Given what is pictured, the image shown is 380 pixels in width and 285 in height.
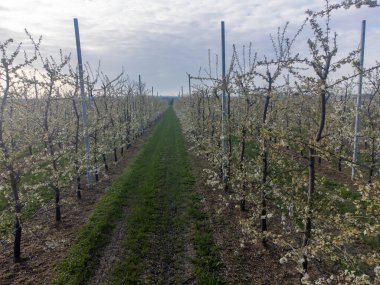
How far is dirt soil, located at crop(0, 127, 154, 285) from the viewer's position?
845 centimetres

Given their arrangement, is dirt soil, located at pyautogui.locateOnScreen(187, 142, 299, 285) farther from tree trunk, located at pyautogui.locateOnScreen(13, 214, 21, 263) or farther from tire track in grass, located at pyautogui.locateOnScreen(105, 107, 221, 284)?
tree trunk, located at pyautogui.locateOnScreen(13, 214, 21, 263)

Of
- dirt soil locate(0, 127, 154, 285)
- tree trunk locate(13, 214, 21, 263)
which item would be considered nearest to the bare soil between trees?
dirt soil locate(0, 127, 154, 285)

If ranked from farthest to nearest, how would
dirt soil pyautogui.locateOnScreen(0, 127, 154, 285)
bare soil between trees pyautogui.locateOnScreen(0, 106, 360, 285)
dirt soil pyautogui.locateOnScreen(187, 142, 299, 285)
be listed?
1. dirt soil pyautogui.locateOnScreen(0, 127, 154, 285)
2. bare soil between trees pyautogui.locateOnScreen(0, 106, 360, 285)
3. dirt soil pyautogui.locateOnScreen(187, 142, 299, 285)

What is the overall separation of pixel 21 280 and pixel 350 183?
15.5m

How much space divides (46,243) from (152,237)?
3.34m

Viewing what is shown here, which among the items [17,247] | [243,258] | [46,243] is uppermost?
[46,243]

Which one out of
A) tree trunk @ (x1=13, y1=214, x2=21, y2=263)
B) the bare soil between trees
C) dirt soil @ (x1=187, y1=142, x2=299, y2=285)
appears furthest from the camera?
tree trunk @ (x1=13, y1=214, x2=21, y2=263)

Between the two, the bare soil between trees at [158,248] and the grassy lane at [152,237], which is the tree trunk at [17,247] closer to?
the bare soil between trees at [158,248]

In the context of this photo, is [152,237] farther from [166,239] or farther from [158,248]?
[158,248]

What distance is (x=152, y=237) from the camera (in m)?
10.4

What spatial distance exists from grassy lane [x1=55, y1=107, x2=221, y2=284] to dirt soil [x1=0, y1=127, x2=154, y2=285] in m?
0.40

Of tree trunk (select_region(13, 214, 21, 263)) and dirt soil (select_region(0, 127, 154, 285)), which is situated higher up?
tree trunk (select_region(13, 214, 21, 263))

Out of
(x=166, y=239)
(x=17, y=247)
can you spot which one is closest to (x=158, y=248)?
(x=166, y=239)

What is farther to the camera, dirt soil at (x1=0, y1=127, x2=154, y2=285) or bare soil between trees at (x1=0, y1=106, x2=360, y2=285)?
dirt soil at (x1=0, y1=127, x2=154, y2=285)
